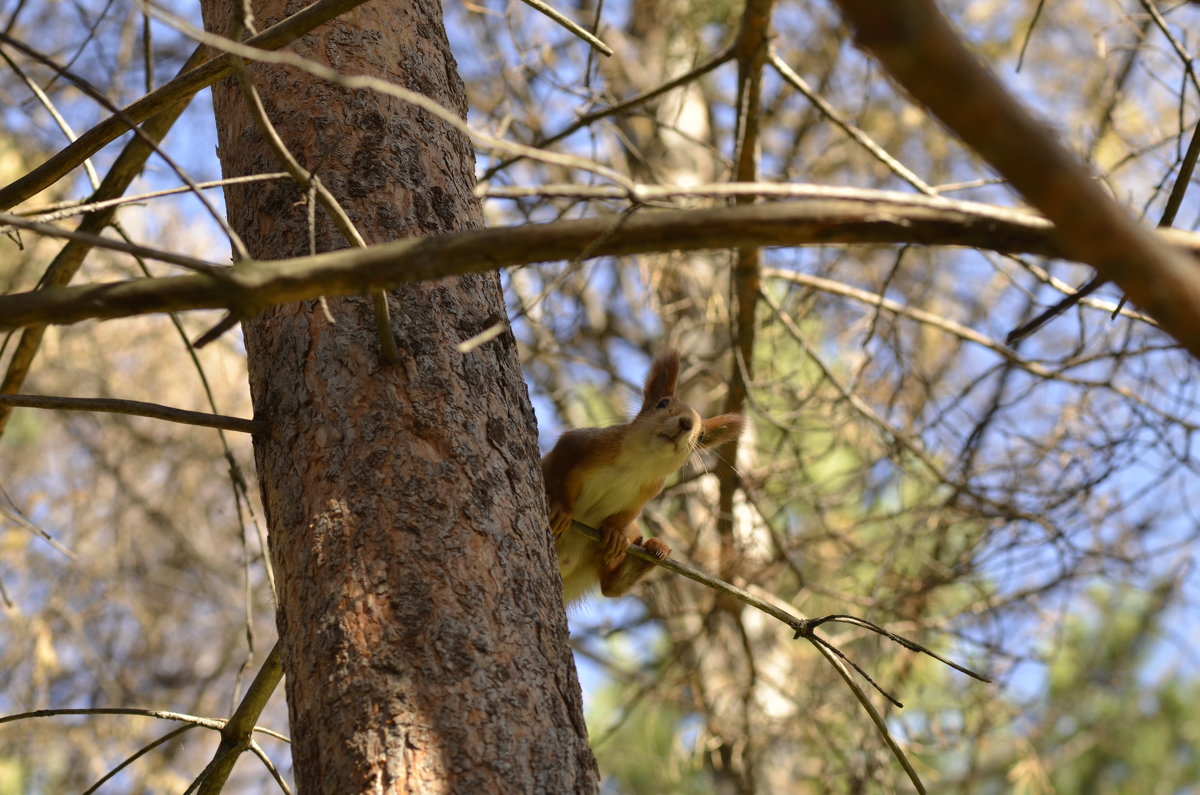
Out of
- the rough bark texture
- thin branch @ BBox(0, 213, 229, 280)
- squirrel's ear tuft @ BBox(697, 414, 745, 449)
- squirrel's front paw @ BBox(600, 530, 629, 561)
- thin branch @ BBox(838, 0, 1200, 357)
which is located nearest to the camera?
thin branch @ BBox(838, 0, 1200, 357)

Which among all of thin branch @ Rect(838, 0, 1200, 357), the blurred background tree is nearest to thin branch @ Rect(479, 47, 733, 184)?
the blurred background tree

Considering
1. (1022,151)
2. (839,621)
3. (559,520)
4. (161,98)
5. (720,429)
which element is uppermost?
(720,429)

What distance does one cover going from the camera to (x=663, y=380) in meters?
3.11

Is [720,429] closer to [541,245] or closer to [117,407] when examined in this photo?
[117,407]

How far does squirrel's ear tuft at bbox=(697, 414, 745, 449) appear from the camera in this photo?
3.09m

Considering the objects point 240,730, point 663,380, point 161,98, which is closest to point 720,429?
point 663,380

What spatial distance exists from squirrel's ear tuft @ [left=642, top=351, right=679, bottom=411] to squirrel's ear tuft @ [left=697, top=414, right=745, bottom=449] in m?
0.14

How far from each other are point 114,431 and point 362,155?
6165 millimetres

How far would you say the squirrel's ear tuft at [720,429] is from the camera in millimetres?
3086

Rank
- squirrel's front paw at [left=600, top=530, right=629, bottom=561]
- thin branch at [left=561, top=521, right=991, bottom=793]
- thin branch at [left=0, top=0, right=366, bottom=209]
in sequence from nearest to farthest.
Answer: thin branch at [left=0, top=0, right=366, bottom=209] → thin branch at [left=561, top=521, right=991, bottom=793] → squirrel's front paw at [left=600, top=530, right=629, bottom=561]

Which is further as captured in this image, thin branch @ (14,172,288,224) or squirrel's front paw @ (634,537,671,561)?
squirrel's front paw @ (634,537,671,561)

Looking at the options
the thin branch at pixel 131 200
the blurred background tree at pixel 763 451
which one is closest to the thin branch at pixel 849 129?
the blurred background tree at pixel 763 451

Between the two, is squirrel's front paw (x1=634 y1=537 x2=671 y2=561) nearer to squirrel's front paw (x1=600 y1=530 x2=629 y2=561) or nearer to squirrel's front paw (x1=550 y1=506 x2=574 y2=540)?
squirrel's front paw (x1=600 y1=530 x2=629 y2=561)

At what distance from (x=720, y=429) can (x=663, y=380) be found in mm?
213
